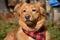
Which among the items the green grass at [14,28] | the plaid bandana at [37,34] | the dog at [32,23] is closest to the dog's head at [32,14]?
the dog at [32,23]

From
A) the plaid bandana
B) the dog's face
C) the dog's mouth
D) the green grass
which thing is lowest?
the green grass

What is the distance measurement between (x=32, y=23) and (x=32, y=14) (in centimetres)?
22

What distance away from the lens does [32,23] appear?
6840mm

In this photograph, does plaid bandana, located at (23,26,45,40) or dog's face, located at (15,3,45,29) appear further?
plaid bandana, located at (23,26,45,40)

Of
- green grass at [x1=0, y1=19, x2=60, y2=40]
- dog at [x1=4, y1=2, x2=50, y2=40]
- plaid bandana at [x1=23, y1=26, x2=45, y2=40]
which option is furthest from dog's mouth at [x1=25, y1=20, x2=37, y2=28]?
green grass at [x1=0, y1=19, x2=60, y2=40]

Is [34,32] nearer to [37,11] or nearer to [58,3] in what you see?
[37,11]

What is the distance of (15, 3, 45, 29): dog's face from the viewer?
22.0 feet

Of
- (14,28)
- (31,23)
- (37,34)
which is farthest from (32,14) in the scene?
(14,28)

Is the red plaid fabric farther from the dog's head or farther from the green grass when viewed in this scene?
the green grass

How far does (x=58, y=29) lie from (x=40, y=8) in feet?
8.85

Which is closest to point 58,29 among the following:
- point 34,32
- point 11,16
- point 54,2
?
point 54,2

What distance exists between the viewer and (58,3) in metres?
10.2

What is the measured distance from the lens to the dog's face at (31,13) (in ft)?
22.0

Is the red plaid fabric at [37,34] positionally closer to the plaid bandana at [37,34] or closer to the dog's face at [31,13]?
the plaid bandana at [37,34]
